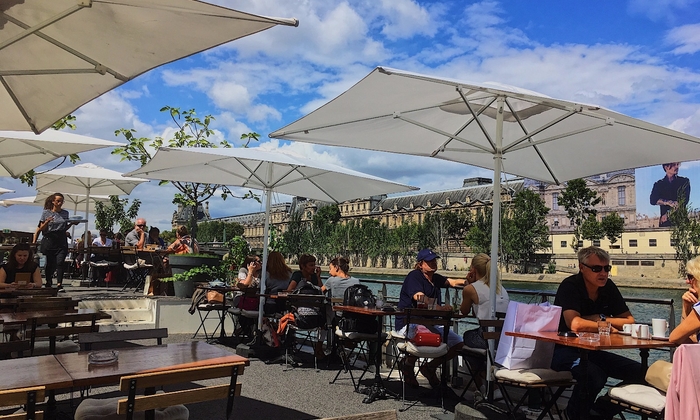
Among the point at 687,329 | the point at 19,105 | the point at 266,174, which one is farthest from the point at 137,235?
the point at 687,329

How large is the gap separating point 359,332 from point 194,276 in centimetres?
425

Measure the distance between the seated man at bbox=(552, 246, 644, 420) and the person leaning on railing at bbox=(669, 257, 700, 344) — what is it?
19.5 inches

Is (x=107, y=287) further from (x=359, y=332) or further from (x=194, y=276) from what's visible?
(x=359, y=332)

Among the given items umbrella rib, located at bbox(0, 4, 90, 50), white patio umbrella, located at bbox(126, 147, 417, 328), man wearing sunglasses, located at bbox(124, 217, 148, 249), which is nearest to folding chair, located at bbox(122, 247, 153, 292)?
man wearing sunglasses, located at bbox(124, 217, 148, 249)

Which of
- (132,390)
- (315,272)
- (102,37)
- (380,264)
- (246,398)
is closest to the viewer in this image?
(132,390)

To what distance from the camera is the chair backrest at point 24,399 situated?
223 centimetres

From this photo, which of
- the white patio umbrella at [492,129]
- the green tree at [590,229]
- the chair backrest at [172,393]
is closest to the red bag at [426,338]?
the white patio umbrella at [492,129]

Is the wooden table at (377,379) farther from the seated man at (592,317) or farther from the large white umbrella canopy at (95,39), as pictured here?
the large white umbrella canopy at (95,39)

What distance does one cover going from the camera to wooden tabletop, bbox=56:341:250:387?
2660 mm

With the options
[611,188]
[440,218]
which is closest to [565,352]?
[440,218]

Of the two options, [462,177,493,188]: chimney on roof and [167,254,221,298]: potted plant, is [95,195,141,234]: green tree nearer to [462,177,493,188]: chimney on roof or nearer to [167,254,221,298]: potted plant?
[167,254,221,298]: potted plant

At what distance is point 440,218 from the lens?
67.4 metres

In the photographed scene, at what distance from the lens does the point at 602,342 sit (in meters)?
3.52

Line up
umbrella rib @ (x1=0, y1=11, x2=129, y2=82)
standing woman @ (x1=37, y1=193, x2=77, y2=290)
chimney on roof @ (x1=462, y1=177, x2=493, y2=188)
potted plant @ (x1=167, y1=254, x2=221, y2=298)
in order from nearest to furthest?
umbrella rib @ (x1=0, y1=11, x2=129, y2=82) → potted plant @ (x1=167, y1=254, x2=221, y2=298) → standing woman @ (x1=37, y1=193, x2=77, y2=290) → chimney on roof @ (x1=462, y1=177, x2=493, y2=188)
